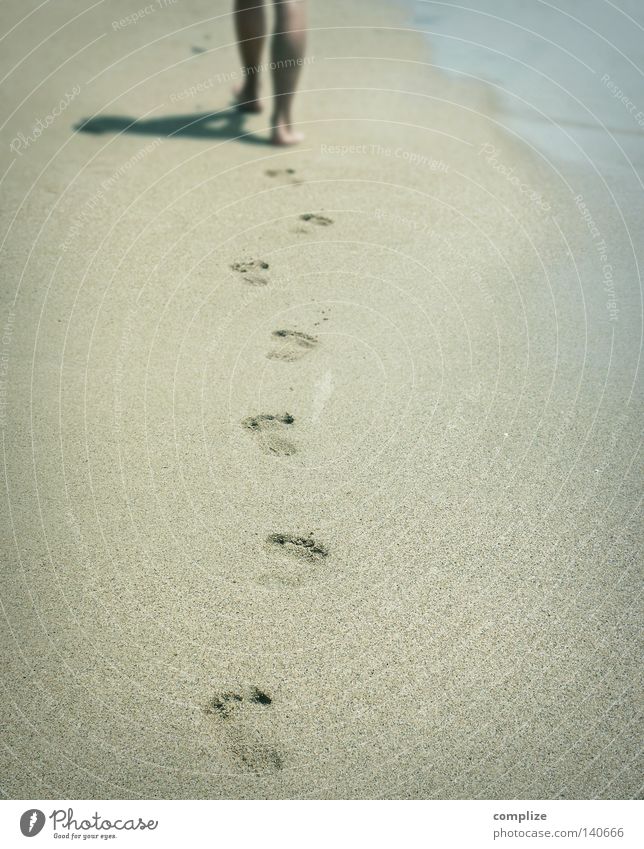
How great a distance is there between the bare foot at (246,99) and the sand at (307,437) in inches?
3.7

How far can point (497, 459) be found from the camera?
2.51m

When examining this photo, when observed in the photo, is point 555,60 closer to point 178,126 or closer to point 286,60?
point 286,60

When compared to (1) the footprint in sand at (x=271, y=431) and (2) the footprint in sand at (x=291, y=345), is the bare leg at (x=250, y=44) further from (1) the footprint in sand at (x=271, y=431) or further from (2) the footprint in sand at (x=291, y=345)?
(1) the footprint in sand at (x=271, y=431)

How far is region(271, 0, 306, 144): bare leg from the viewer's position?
3570mm

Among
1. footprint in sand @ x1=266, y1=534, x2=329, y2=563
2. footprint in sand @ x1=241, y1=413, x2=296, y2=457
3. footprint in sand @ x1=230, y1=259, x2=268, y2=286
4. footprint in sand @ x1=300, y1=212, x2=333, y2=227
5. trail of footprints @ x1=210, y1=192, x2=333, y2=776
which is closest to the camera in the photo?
trail of footprints @ x1=210, y1=192, x2=333, y2=776

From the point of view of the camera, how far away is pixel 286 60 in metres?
3.76

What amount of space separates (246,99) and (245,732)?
3.23m

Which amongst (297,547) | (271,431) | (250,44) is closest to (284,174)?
(250,44)

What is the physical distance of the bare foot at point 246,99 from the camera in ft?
13.0

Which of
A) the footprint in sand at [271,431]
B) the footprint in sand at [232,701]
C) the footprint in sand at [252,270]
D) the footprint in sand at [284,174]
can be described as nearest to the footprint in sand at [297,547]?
the footprint in sand at [271,431]
